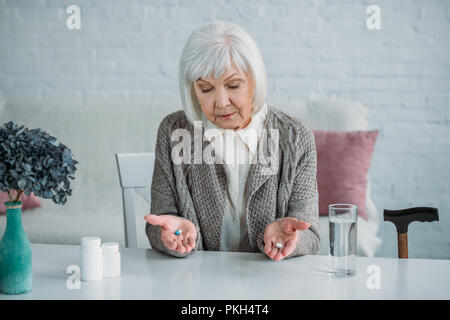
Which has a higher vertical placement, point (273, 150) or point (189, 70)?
point (189, 70)

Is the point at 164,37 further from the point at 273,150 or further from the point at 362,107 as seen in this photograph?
the point at 273,150

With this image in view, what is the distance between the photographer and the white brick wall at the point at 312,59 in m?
2.65

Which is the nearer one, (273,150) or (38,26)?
(273,150)

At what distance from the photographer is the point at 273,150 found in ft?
4.48

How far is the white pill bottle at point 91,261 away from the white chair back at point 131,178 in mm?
526

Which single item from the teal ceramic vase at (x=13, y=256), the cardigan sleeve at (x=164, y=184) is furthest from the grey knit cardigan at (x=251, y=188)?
the teal ceramic vase at (x=13, y=256)

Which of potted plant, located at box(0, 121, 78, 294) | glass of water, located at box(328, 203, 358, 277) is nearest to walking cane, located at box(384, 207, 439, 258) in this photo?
glass of water, located at box(328, 203, 358, 277)

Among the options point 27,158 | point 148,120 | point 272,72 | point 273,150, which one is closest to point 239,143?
point 273,150

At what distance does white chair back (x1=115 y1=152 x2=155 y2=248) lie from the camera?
1.60 meters

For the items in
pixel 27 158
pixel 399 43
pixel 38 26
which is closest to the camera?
pixel 27 158

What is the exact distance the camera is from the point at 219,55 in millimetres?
1207

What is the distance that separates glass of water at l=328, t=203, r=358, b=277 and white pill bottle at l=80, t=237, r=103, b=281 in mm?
462

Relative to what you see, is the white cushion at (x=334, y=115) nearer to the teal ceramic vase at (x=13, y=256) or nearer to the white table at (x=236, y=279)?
the white table at (x=236, y=279)

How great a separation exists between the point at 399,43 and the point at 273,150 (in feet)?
5.17
